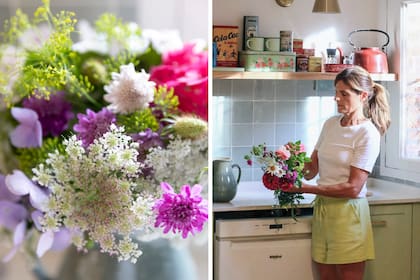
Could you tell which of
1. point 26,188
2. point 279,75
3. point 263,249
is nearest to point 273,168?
point 263,249

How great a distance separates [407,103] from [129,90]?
2.24 metres

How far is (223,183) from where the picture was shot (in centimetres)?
346

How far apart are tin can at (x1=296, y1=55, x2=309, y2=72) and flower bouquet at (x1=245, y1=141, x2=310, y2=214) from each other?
606 mm

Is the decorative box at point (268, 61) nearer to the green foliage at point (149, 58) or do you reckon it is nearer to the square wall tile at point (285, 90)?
the square wall tile at point (285, 90)

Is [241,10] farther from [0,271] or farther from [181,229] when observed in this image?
[0,271]

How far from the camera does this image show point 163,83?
7.05ft

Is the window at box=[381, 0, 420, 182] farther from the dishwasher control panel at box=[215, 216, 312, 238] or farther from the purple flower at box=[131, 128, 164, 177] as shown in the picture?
the purple flower at box=[131, 128, 164, 177]

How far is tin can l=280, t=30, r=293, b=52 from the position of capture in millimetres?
3783

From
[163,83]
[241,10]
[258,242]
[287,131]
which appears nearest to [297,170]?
[258,242]

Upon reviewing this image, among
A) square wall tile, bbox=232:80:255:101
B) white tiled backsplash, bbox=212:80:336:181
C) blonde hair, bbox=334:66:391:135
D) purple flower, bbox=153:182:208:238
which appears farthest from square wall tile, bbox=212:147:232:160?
purple flower, bbox=153:182:208:238

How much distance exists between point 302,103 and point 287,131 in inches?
7.2

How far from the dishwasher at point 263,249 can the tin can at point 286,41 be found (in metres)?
0.93

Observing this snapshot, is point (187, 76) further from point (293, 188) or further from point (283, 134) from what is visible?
point (283, 134)

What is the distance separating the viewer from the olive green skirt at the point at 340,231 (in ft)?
10.9
